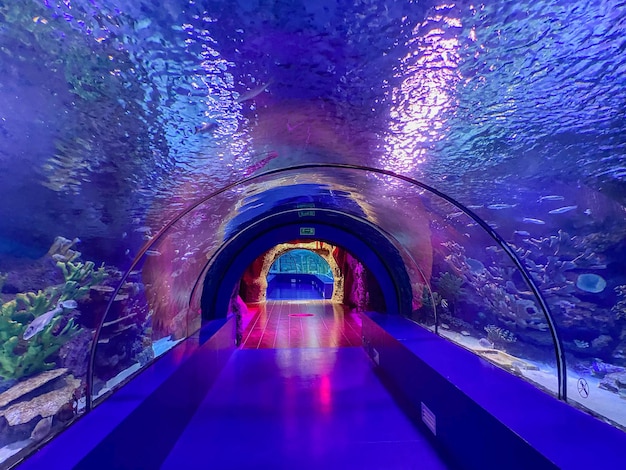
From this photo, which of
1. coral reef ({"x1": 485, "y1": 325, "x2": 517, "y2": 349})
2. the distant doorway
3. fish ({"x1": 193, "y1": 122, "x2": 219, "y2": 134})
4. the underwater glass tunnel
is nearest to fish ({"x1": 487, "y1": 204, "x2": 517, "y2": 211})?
the underwater glass tunnel

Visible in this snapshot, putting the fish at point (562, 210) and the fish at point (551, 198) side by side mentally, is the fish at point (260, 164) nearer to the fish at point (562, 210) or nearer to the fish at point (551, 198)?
the fish at point (551, 198)

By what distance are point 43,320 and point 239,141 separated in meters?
1.89

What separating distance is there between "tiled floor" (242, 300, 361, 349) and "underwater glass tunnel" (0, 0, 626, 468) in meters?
2.87

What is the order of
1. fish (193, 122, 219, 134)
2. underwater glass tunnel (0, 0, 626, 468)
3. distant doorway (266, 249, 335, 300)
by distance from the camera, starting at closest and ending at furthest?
1. underwater glass tunnel (0, 0, 626, 468)
2. fish (193, 122, 219, 134)
3. distant doorway (266, 249, 335, 300)

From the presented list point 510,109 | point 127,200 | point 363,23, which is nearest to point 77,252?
point 127,200

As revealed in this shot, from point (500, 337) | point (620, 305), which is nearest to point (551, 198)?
point (500, 337)

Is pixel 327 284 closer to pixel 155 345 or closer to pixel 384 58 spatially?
pixel 155 345

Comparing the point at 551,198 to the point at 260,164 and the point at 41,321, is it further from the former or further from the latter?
the point at 41,321

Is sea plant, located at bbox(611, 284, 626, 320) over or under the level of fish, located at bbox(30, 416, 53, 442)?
over

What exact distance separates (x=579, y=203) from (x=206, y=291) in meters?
6.12

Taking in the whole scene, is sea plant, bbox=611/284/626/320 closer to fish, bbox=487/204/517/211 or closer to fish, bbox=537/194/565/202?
fish, bbox=537/194/565/202

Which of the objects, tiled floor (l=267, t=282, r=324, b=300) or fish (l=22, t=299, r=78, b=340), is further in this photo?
tiled floor (l=267, t=282, r=324, b=300)

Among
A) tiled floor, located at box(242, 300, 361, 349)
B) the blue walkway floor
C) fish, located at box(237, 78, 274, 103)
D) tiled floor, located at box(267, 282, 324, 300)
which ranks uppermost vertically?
fish, located at box(237, 78, 274, 103)

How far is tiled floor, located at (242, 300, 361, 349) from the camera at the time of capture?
762cm
